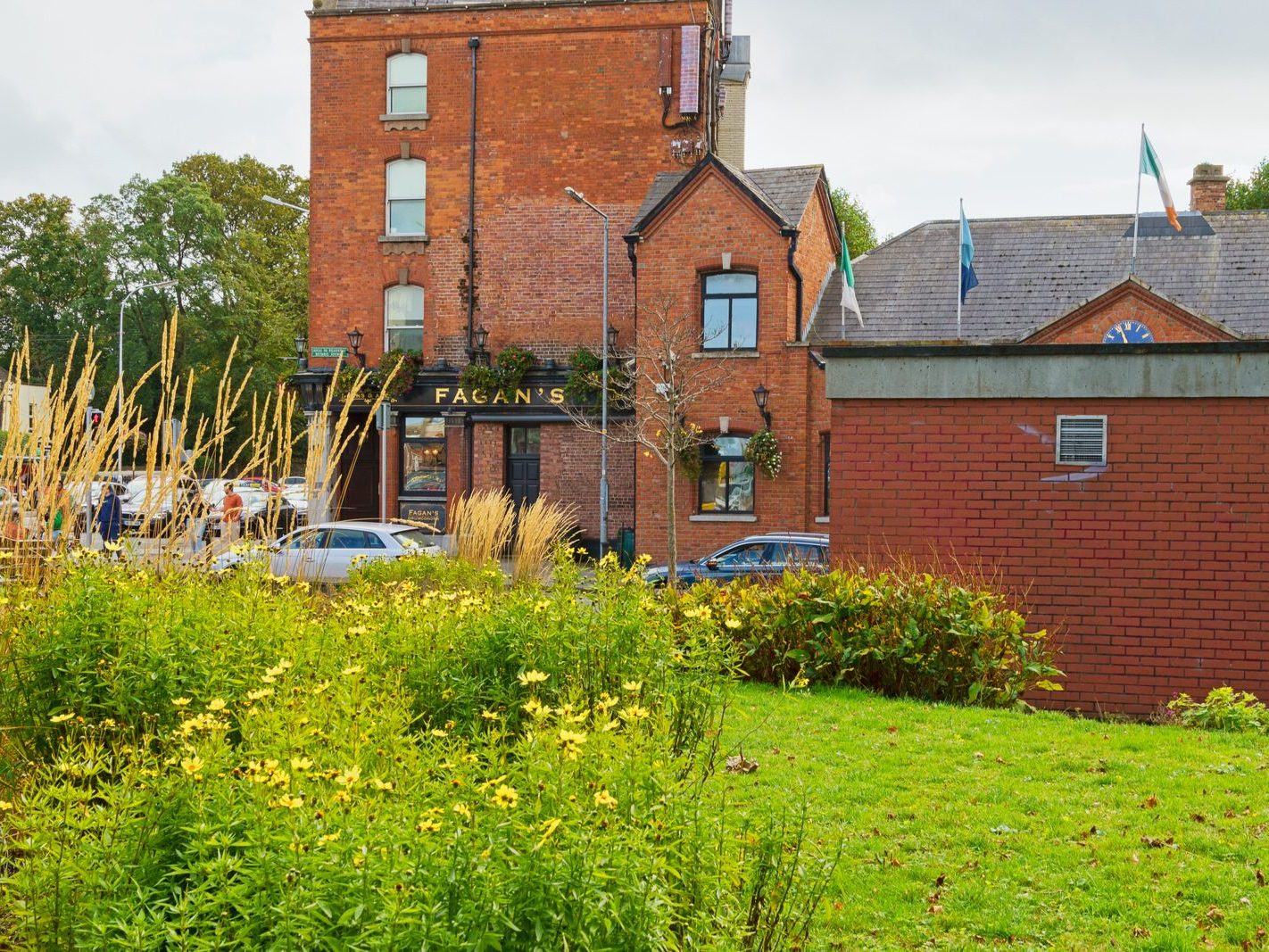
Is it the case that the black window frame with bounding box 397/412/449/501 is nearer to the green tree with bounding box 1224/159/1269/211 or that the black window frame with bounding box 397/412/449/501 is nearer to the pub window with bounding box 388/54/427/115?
the pub window with bounding box 388/54/427/115

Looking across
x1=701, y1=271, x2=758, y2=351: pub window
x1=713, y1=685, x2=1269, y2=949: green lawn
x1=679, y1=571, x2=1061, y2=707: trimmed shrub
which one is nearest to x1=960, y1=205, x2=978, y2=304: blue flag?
x1=701, y1=271, x2=758, y2=351: pub window

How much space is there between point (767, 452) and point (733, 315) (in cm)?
327

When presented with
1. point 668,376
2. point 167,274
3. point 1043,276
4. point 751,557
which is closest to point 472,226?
point 668,376

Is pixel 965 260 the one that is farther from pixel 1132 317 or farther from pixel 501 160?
pixel 501 160

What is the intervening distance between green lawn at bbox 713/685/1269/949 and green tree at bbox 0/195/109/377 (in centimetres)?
5621

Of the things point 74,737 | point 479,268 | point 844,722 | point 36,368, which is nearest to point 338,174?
point 479,268

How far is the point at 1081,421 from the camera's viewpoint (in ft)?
35.0

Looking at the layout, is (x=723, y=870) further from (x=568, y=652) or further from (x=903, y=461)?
(x=903, y=461)

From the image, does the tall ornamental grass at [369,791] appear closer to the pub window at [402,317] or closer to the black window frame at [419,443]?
the black window frame at [419,443]

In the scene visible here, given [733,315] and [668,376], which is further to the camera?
[733,315]

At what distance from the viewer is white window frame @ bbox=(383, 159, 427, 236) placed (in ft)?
101

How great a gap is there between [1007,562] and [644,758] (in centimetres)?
786

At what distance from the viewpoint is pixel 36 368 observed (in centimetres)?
6359

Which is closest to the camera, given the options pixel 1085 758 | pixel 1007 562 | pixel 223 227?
pixel 1085 758
